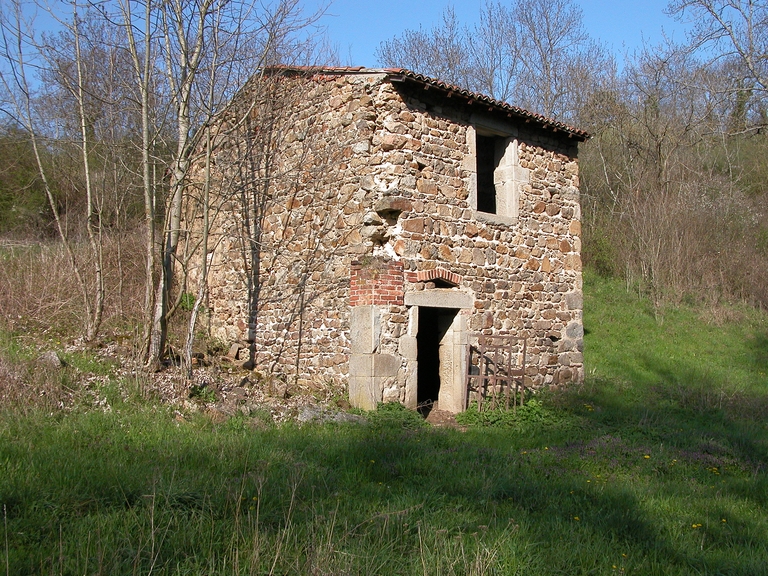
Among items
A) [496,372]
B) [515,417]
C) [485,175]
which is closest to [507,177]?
[485,175]

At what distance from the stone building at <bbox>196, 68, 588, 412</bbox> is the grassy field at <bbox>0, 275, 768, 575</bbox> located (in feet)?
6.05

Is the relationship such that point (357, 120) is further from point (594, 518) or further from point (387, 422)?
point (594, 518)

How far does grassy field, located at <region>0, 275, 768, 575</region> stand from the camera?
4.12 meters

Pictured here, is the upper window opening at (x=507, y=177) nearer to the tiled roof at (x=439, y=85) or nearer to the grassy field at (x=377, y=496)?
the tiled roof at (x=439, y=85)

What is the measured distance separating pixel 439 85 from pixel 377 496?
6.93 m

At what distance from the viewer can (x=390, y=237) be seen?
1002 centimetres

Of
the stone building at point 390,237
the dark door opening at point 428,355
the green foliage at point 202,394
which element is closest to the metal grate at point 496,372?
the stone building at point 390,237

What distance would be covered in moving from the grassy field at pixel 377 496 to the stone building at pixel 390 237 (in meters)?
1.84

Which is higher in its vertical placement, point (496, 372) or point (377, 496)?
point (496, 372)

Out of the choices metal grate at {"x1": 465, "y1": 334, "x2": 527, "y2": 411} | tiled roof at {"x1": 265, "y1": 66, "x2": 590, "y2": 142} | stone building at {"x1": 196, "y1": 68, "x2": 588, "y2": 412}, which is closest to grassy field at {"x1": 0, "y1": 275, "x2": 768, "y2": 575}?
metal grate at {"x1": 465, "y1": 334, "x2": 527, "y2": 411}

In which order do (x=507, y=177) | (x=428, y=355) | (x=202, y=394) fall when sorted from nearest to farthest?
(x=202, y=394), (x=507, y=177), (x=428, y=355)

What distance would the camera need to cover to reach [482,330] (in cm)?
1105

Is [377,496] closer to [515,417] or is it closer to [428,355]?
[515,417]

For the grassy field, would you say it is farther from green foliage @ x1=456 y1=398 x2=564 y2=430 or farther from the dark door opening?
the dark door opening
